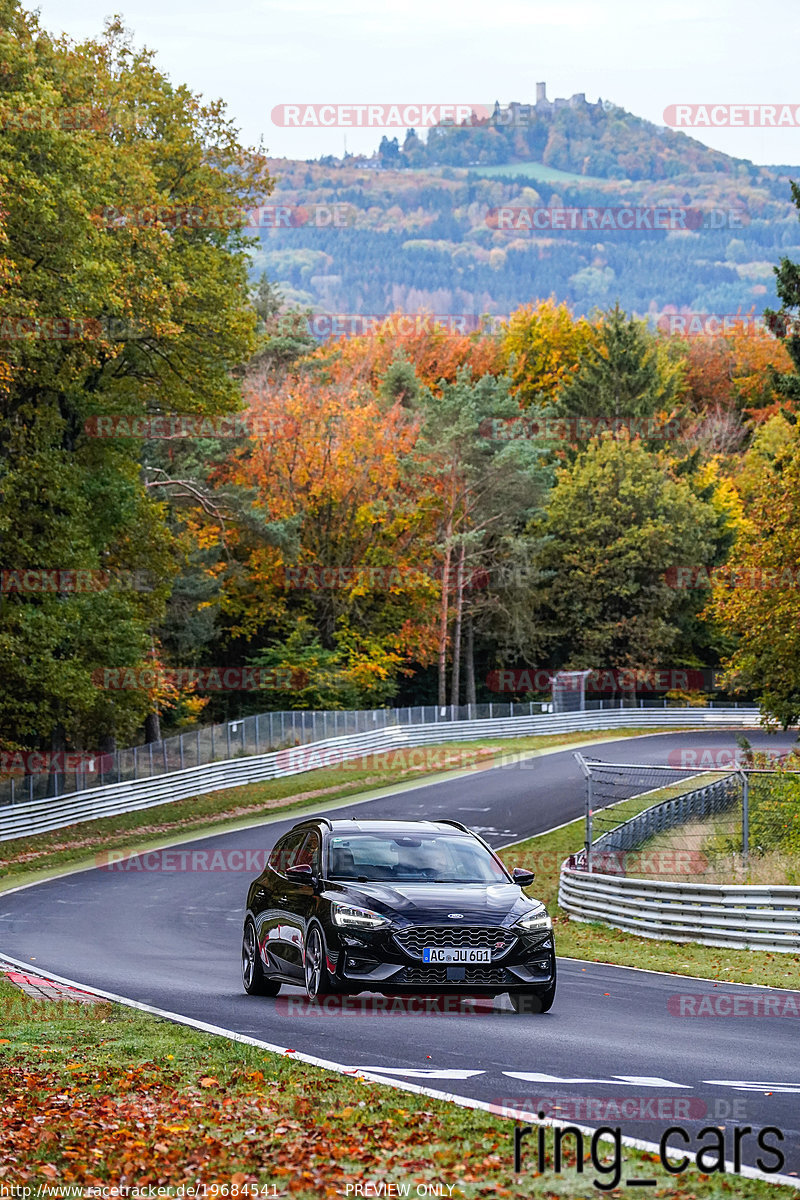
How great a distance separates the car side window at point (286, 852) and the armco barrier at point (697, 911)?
724 centimetres

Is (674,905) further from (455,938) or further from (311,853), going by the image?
(455,938)

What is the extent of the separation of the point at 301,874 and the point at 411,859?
3.20ft

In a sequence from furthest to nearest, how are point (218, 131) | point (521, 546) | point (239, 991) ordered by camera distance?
point (521, 546)
point (218, 131)
point (239, 991)

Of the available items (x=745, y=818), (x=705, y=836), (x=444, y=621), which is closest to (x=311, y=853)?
(x=745, y=818)

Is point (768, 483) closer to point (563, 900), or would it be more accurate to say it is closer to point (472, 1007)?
point (563, 900)

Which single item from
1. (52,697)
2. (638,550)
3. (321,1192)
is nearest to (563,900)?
(52,697)

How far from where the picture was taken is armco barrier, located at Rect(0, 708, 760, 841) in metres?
38.5

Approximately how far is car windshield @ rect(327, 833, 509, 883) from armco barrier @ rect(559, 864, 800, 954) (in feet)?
22.0

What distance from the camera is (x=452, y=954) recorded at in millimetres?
12156

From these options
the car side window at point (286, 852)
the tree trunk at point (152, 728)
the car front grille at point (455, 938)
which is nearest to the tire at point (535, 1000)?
the car front grille at point (455, 938)

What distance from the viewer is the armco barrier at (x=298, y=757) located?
38500mm

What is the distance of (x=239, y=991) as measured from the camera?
577 inches

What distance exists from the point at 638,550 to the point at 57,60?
48832 mm

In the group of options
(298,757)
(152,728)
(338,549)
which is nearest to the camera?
(298,757)
